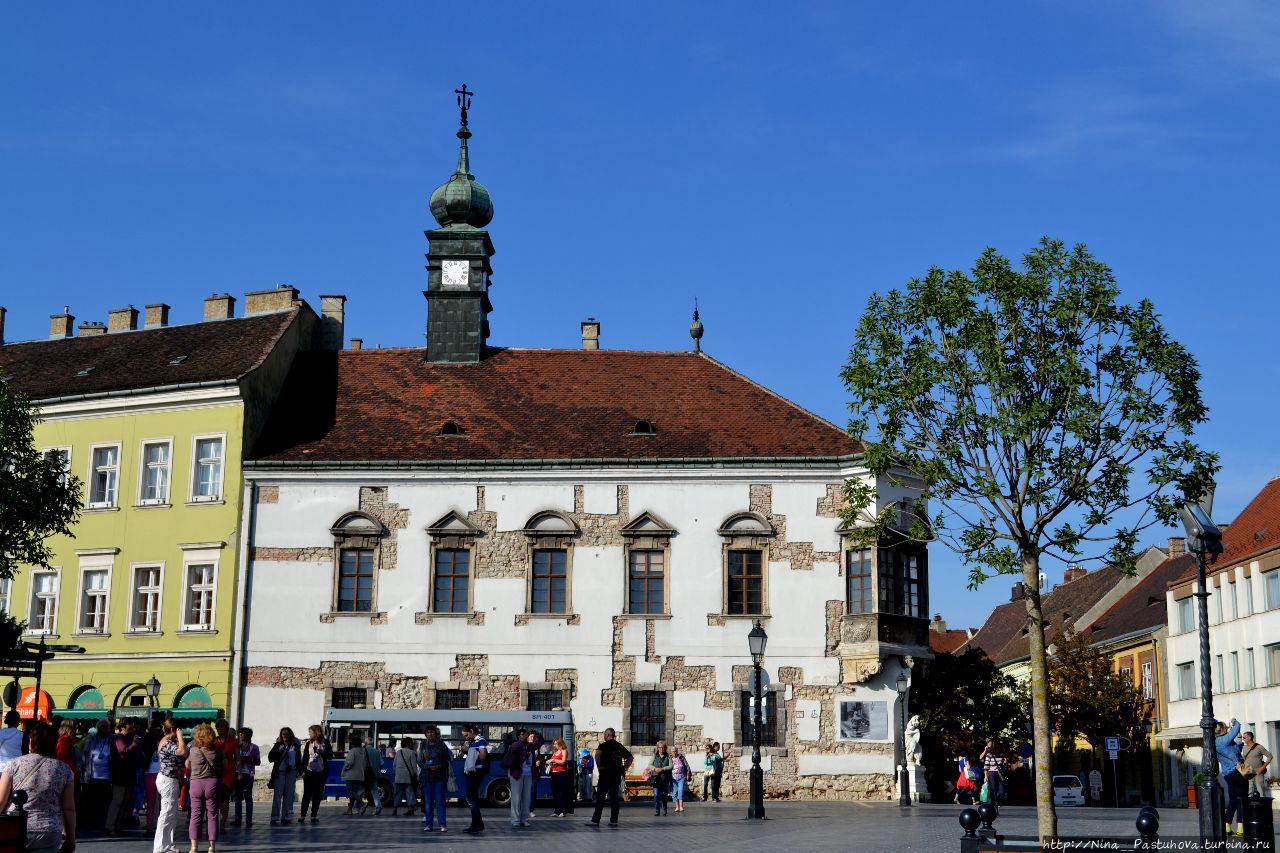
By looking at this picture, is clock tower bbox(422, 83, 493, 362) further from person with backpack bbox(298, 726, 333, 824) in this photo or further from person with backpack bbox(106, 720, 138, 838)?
person with backpack bbox(106, 720, 138, 838)

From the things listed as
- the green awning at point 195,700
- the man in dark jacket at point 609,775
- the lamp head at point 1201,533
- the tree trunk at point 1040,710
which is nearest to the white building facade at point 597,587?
the green awning at point 195,700

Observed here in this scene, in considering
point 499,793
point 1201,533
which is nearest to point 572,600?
point 499,793

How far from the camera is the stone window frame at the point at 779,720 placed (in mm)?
38469

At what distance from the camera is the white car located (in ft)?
180

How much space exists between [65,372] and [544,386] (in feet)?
45.7

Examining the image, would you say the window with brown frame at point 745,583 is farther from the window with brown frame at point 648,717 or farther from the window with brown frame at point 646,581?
the window with brown frame at point 648,717

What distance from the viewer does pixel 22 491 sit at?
3191 centimetres

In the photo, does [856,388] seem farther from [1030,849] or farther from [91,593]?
[91,593]

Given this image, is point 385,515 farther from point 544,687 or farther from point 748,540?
point 748,540

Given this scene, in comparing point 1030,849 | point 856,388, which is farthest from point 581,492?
point 1030,849

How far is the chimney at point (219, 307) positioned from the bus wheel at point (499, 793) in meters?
19.8

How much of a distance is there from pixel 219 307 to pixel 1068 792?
3377 cm

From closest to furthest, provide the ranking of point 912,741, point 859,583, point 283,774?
1. point 283,774
2. point 912,741
3. point 859,583

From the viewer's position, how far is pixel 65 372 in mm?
44312
